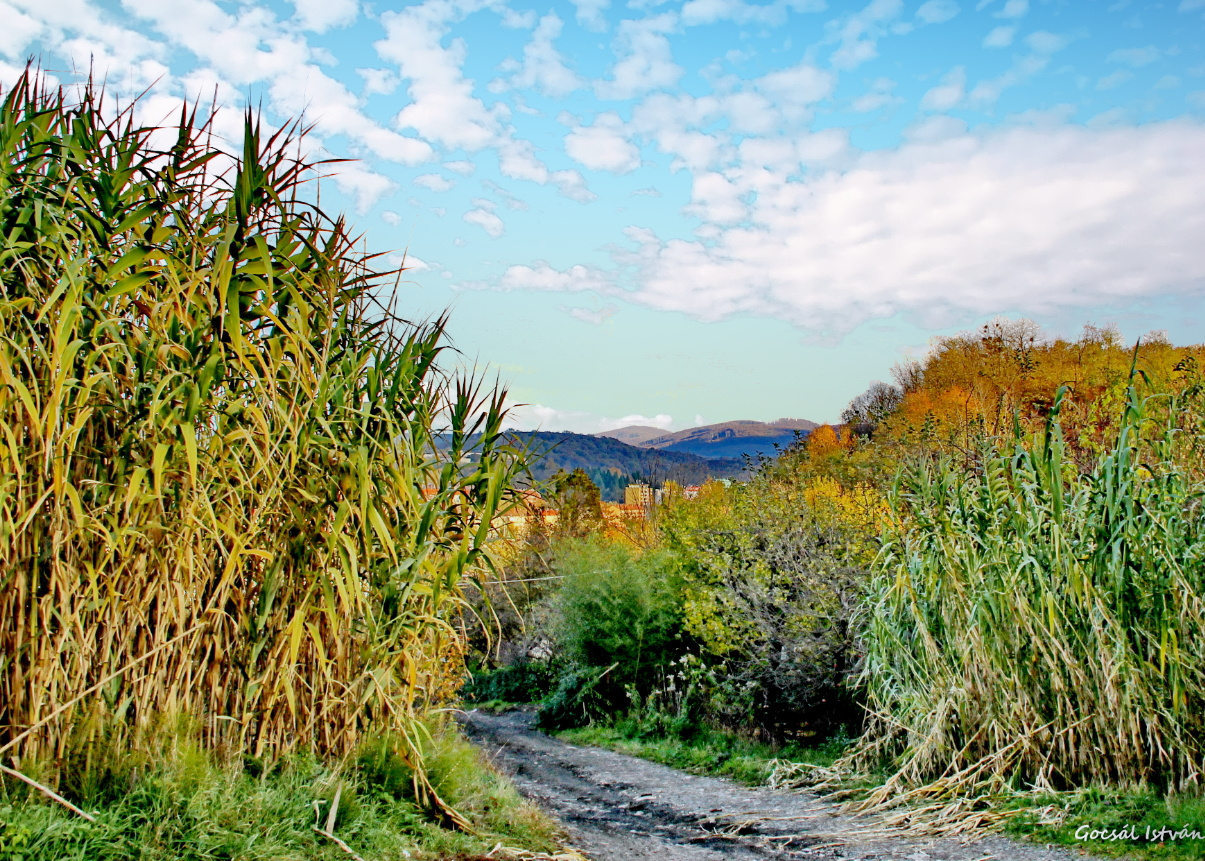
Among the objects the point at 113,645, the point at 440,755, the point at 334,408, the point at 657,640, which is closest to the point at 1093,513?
the point at 440,755

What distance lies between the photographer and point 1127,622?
5.22 metres

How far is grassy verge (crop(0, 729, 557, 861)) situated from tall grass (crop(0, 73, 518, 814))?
149 mm

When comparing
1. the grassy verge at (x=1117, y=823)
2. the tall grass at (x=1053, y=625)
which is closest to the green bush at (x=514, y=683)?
the tall grass at (x=1053, y=625)

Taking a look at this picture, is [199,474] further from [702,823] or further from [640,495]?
[640,495]

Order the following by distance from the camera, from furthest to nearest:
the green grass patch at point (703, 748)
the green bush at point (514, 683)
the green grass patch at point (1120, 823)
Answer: the green bush at point (514, 683), the green grass patch at point (703, 748), the green grass patch at point (1120, 823)

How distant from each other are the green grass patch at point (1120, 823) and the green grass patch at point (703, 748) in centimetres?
290

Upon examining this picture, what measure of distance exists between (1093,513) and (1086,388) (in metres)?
26.0

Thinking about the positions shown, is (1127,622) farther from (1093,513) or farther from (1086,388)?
(1086,388)

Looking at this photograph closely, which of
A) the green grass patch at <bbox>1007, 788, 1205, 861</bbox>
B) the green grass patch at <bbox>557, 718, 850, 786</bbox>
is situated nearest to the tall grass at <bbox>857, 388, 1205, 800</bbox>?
the green grass patch at <bbox>1007, 788, 1205, 861</bbox>

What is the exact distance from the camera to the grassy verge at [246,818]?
298cm

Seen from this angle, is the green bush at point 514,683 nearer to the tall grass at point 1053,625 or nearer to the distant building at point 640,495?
the distant building at point 640,495

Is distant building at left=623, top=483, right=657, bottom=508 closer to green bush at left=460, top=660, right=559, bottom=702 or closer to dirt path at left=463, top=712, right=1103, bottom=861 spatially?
green bush at left=460, top=660, right=559, bottom=702

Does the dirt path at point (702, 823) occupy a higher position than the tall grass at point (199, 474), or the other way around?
the tall grass at point (199, 474)

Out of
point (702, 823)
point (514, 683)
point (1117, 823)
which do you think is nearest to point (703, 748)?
point (702, 823)
